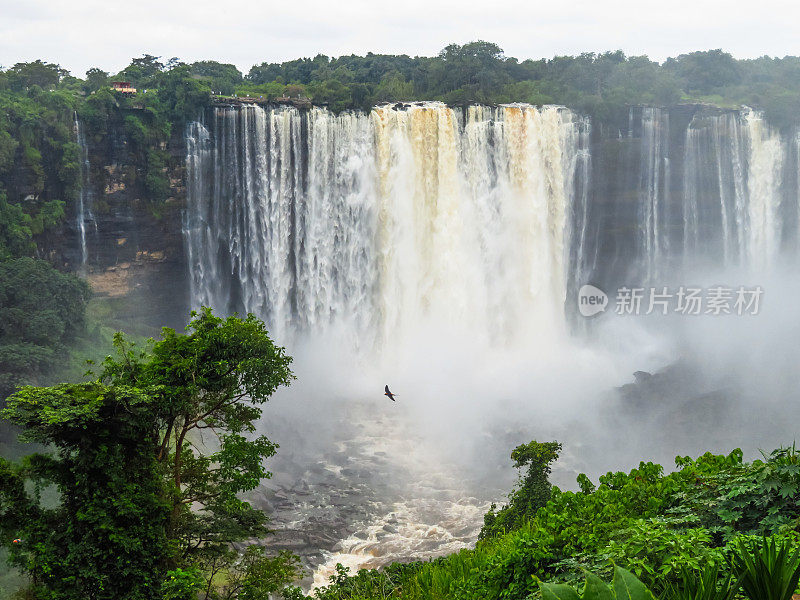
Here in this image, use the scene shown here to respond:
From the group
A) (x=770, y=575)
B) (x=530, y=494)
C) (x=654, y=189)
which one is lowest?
(x=530, y=494)

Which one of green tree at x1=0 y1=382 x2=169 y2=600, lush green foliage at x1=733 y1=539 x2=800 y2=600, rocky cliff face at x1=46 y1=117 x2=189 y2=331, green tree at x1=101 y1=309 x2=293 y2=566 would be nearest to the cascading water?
rocky cliff face at x1=46 y1=117 x2=189 y2=331

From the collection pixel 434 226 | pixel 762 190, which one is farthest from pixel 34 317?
pixel 762 190

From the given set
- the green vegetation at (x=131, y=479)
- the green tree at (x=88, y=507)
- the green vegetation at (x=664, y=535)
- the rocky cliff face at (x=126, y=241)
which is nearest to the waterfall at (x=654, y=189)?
the rocky cliff face at (x=126, y=241)

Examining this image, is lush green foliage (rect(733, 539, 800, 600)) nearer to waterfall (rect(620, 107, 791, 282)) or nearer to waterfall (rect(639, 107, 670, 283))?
waterfall (rect(620, 107, 791, 282))

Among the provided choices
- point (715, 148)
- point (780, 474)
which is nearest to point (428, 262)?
point (715, 148)

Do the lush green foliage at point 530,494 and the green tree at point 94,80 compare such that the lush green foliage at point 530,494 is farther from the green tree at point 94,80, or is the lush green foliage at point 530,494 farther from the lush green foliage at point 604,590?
the green tree at point 94,80

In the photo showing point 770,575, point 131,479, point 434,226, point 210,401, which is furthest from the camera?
point 434,226

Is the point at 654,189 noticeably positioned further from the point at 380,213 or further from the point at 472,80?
the point at 380,213
